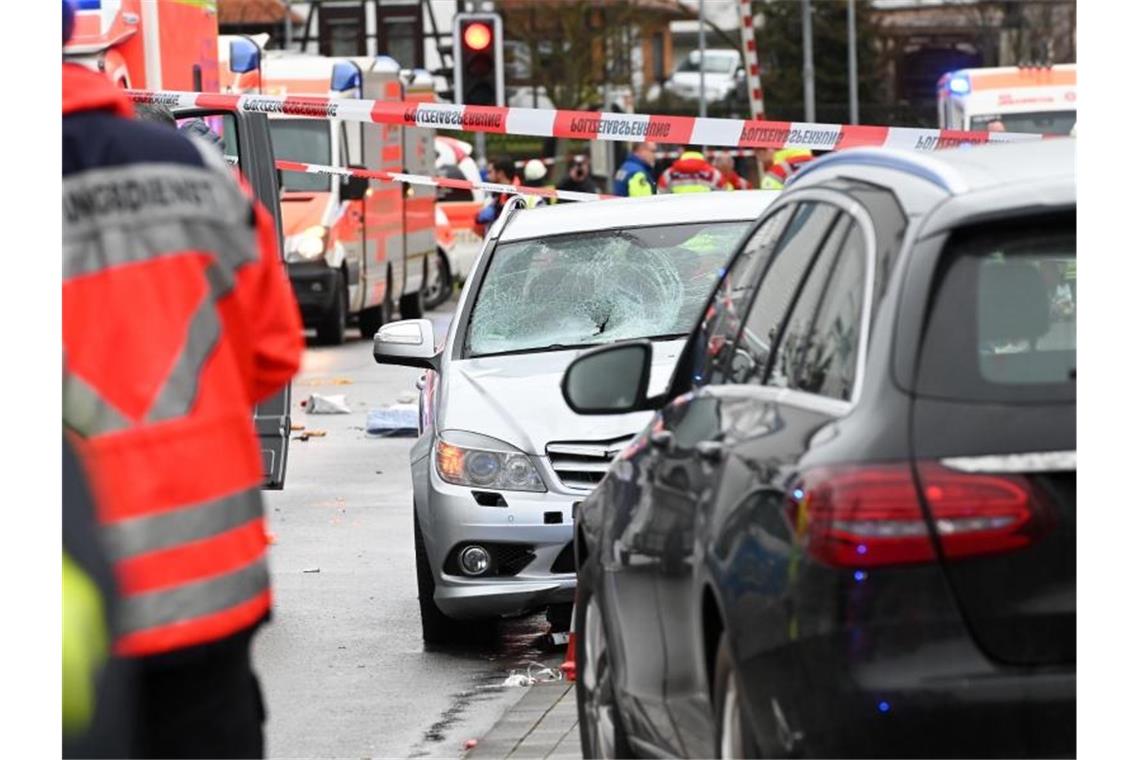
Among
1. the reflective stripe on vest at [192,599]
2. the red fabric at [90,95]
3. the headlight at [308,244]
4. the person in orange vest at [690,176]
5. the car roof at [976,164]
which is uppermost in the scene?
the red fabric at [90,95]

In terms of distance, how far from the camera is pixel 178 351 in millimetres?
3723

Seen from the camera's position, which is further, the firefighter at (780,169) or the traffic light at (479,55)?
the firefighter at (780,169)

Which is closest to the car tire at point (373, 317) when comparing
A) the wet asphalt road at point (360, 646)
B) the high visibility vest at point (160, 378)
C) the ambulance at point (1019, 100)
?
the ambulance at point (1019, 100)

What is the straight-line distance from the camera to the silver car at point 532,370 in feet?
29.7

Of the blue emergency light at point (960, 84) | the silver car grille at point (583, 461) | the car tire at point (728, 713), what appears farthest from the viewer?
the blue emergency light at point (960, 84)

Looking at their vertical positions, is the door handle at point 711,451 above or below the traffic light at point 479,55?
below

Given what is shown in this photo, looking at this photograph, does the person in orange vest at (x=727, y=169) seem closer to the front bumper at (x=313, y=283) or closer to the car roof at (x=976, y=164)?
the front bumper at (x=313, y=283)

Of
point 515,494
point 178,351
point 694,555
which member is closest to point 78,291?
point 178,351

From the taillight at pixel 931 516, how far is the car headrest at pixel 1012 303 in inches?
11.4

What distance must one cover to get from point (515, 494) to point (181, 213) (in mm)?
5352

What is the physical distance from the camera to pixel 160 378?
369 cm

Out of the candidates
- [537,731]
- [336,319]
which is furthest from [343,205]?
[537,731]

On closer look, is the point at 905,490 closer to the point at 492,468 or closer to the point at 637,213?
the point at 492,468
